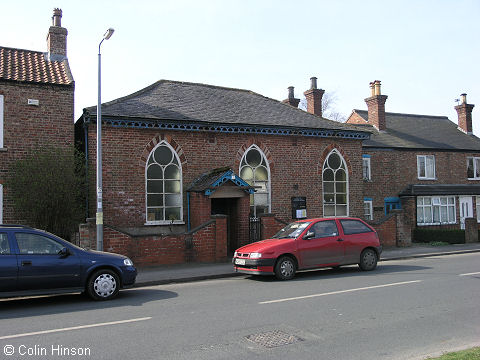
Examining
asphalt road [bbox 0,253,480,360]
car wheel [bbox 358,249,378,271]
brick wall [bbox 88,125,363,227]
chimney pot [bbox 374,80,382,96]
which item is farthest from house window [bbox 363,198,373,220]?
asphalt road [bbox 0,253,480,360]

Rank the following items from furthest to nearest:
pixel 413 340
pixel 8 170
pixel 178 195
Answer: pixel 178 195
pixel 8 170
pixel 413 340

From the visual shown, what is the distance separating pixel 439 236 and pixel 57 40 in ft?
66.2

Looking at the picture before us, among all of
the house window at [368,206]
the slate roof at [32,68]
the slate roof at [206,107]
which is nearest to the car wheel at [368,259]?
the slate roof at [206,107]

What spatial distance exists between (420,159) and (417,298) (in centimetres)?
2037

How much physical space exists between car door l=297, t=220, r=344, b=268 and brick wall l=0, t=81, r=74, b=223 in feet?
30.2

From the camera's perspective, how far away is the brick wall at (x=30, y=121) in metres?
14.6

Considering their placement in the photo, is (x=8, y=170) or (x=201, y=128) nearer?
(x=8, y=170)

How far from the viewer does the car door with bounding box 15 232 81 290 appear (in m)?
8.48

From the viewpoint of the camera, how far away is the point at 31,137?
49.3 feet

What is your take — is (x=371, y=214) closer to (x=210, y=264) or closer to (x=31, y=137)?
(x=210, y=264)

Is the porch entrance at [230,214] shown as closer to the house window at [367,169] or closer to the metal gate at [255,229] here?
the metal gate at [255,229]

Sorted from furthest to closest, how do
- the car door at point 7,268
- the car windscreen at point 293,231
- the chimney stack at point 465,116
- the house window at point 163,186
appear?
the chimney stack at point 465,116, the house window at point 163,186, the car windscreen at point 293,231, the car door at point 7,268

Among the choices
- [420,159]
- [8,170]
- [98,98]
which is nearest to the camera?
[98,98]

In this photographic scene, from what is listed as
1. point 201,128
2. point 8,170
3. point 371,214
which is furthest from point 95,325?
point 371,214
